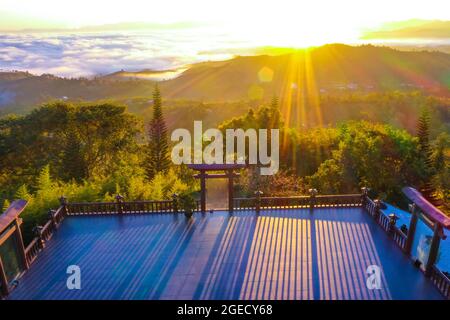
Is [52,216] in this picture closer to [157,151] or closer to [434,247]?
[434,247]

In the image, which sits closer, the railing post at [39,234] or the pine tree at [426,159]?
the railing post at [39,234]

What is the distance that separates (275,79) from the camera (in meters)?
79.8

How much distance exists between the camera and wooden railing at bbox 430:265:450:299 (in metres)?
6.18

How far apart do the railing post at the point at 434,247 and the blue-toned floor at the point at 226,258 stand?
25 cm

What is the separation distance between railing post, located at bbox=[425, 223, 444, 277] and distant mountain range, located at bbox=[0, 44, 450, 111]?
62863 millimetres

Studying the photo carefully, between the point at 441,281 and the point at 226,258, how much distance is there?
389 centimetres

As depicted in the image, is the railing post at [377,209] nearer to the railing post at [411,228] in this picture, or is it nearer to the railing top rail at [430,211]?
the railing post at [411,228]

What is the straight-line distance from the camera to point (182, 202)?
30.6 feet

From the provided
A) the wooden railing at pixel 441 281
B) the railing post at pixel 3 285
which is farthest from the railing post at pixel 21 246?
the wooden railing at pixel 441 281

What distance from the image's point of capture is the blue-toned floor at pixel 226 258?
654 cm

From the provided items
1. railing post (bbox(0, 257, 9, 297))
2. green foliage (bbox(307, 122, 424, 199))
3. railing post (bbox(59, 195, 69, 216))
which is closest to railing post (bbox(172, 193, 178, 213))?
railing post (bbox(59, 195, 69, 216))

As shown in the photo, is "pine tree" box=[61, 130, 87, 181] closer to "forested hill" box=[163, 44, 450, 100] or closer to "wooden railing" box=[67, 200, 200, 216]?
"wooden railing" box=[67, 200, 200, 216]
